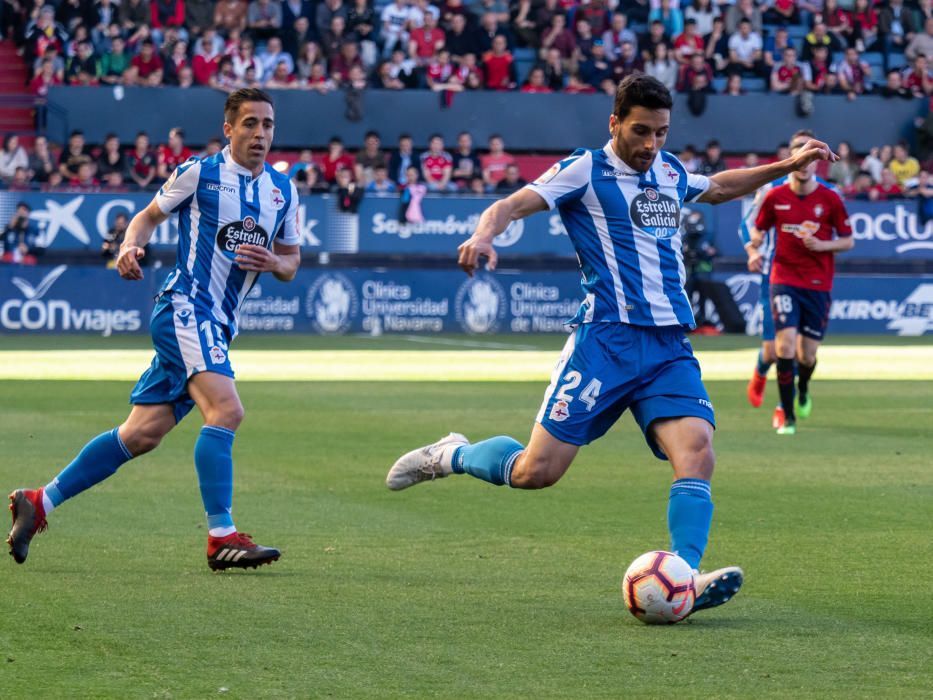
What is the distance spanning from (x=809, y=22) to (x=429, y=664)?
106 feet

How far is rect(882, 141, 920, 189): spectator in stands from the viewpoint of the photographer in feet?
107

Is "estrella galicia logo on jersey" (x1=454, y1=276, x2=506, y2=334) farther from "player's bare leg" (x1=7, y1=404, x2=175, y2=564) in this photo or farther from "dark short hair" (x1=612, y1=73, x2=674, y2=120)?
"dark short hair" (x1=612, y1=73, x2=674, y2=120)

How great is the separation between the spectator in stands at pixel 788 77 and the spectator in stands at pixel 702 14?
1.58 m

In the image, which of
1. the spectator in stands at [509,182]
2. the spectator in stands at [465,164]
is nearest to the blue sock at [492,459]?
the spectator in stands at [509,182]

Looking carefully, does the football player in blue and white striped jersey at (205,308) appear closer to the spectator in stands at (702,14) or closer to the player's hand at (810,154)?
the player's hand at (810,154)

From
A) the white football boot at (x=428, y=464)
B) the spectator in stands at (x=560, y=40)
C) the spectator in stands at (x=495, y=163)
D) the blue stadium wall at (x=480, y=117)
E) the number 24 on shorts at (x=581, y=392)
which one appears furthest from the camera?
the spectator in stands at (x=560, y=40)

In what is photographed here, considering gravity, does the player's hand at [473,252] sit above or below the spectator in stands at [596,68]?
above

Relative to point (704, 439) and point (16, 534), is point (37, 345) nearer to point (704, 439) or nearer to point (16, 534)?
point (16, 534)

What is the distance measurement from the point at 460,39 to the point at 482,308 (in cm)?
607

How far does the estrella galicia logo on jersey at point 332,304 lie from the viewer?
29797mm

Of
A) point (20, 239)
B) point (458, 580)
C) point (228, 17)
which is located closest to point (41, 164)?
point (20, 239)

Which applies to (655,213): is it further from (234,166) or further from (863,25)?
(863,25)

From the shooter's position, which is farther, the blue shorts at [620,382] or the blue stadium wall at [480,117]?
the blue stadium wall at [480,117]

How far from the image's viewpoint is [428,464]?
8.12 metres
